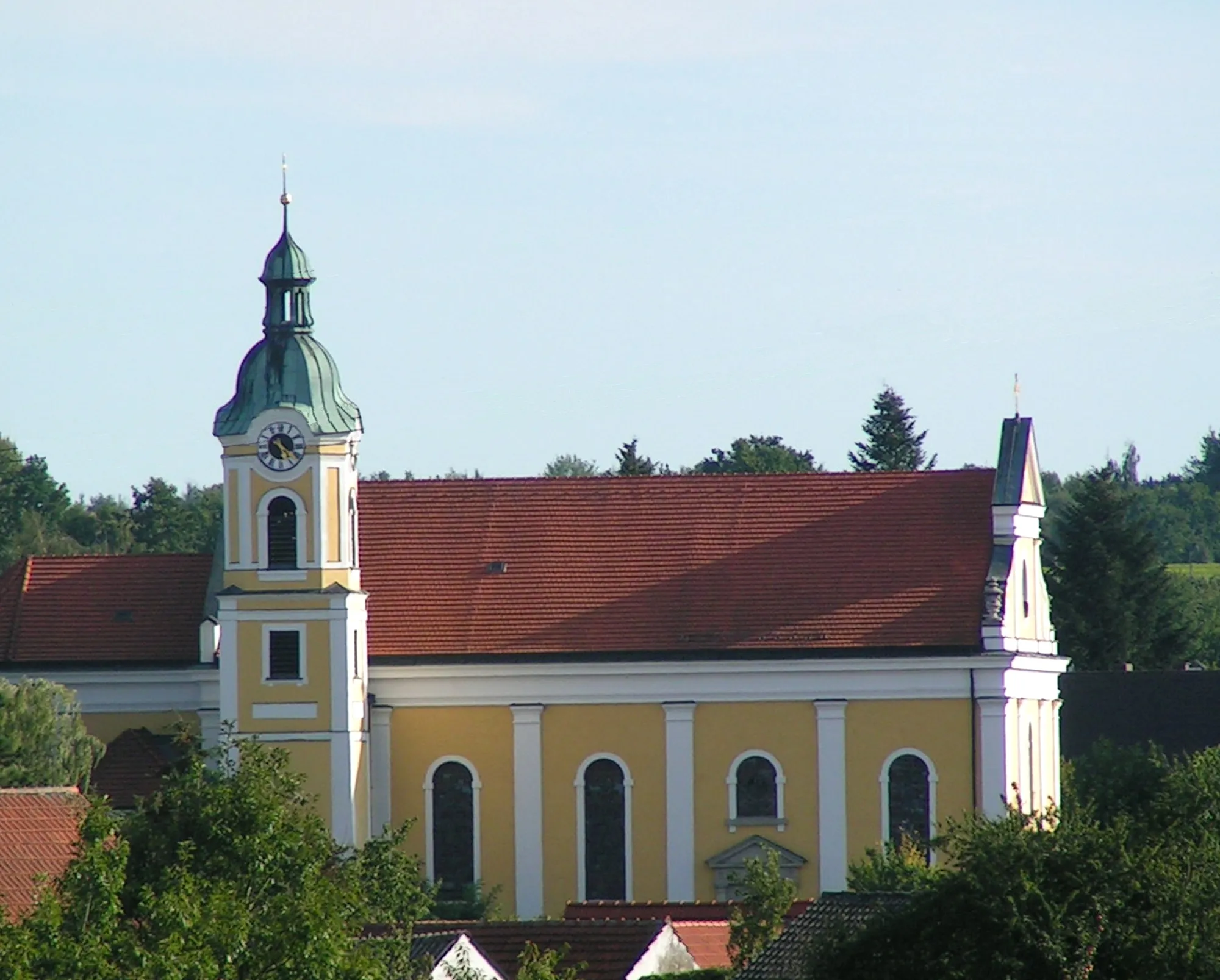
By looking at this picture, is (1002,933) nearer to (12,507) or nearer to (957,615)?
(957,615)

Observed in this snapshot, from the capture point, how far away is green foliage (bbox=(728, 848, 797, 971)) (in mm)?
48031

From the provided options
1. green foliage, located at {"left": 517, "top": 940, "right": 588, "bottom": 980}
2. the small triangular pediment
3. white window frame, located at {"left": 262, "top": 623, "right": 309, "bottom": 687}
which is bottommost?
green foliage, located at {"left": 517, "top": 940, "right": 588, "bottom": 980}

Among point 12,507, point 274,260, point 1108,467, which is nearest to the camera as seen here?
point 274,260

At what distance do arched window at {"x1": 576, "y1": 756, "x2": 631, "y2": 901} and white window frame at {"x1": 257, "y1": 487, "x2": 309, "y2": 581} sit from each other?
6.58 meters

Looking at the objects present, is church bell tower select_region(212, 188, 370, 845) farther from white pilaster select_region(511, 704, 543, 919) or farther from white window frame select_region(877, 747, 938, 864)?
white window frame select_region(877, 747, 938, 864)

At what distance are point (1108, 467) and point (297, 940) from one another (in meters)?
68.6

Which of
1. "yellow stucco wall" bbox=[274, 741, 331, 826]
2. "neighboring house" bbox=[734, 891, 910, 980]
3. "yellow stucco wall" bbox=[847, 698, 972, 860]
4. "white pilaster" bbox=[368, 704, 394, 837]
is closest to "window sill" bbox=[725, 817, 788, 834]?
"yellow stucco wall" bbox=[847, 698, 972, 860]

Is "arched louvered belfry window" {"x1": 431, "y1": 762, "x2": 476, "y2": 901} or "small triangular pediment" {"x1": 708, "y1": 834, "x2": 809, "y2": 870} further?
"arched louvered belfry window" {"x1": 431, "y1": 762, "x2": 476, "y2": 901}

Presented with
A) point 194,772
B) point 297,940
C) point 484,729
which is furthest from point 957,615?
point 297,940

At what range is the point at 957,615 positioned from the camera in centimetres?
6462

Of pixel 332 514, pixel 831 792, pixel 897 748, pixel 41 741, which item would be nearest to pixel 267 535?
pixel 332 514

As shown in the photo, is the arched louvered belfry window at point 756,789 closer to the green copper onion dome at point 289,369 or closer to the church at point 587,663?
the church at point 587,663

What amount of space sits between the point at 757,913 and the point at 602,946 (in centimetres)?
389

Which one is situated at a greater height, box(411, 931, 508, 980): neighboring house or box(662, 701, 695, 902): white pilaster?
box(662, 701, 695, 902): white pilaster
